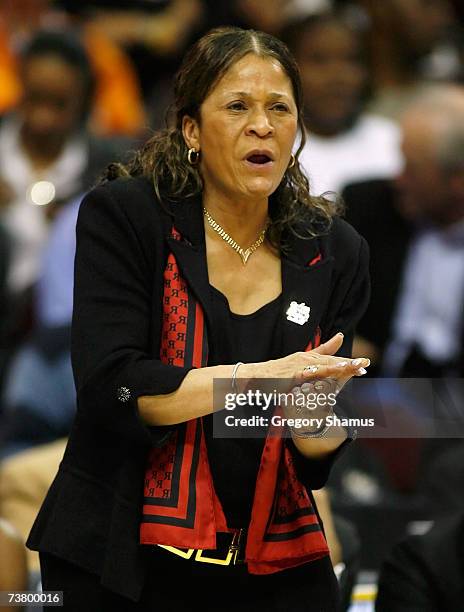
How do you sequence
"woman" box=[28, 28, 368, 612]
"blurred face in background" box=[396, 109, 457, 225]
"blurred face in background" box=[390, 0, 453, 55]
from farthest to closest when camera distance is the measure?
"blurred face in background" box=[390, 0, 453, 55]
"blurred face in background" box=[396, 109, 457, 225]
"woman" box=[28, 28, 368, 612]

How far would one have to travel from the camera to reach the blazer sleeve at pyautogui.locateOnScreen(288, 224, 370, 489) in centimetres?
224

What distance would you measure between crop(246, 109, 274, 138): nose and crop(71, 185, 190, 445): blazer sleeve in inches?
9.2

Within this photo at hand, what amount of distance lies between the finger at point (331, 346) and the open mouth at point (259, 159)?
344mm

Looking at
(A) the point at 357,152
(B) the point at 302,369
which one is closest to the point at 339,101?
(A) the point at 357,152

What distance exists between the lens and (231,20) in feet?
20.9

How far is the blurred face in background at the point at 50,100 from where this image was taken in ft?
17.5

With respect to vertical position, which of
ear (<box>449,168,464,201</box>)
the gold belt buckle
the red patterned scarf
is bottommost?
the gold belt buckle

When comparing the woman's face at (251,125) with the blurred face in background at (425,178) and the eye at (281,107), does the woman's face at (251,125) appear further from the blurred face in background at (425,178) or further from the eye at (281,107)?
the blurred face in background at (425,178)

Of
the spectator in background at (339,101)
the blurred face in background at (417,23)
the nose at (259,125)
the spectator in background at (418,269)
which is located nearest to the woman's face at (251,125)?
the nose at (259,125)

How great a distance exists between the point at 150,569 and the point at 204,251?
56cm

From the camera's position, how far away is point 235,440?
2.19m

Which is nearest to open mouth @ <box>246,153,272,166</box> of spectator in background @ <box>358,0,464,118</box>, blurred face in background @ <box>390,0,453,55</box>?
spectator in background @ <box>358,0,464,118</box>

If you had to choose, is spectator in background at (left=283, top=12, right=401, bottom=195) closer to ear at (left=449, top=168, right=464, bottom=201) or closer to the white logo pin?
ear at (left=449, top=168, right=464, bottom=201)

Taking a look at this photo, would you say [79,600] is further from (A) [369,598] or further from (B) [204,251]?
(A) [369,598]
